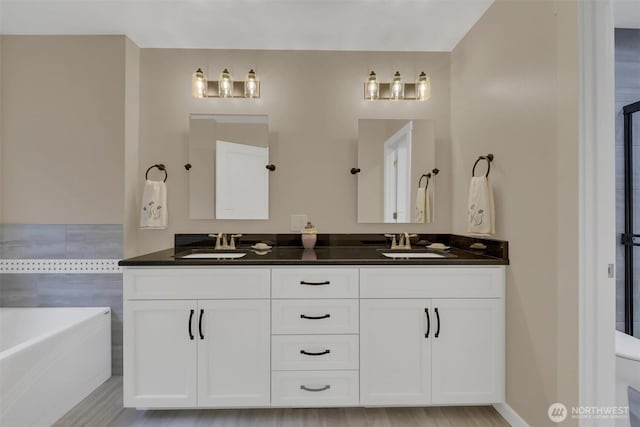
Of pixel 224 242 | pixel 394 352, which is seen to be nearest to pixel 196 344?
pixel 224 242

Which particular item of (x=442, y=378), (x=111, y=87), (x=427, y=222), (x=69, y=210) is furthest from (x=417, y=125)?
(x=69, y=210)

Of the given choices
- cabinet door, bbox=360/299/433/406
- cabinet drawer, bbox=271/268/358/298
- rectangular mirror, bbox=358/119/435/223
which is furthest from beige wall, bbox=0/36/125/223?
cabinet door, bbox=360/299/433/406

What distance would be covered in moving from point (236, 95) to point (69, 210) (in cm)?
140

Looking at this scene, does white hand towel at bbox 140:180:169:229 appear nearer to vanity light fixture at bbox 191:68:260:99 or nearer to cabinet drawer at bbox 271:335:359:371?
vanity light fixture at bbox 191:68:260:99

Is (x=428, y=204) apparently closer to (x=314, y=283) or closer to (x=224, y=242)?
(x=314, y=283)

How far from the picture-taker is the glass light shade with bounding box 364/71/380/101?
2521 millimetres

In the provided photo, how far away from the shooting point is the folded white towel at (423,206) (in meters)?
2.54

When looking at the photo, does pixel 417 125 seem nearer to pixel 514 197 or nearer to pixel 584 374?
pixel 514 197

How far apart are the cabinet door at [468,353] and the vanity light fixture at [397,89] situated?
149 centimetres

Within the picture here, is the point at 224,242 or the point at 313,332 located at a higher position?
the point at 224,242

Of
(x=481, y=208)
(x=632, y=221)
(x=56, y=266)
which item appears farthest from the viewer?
(x=56, y=266)

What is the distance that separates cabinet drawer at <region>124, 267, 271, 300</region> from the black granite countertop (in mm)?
44

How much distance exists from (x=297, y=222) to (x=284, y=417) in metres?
1.24

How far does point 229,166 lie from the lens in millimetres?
2531
